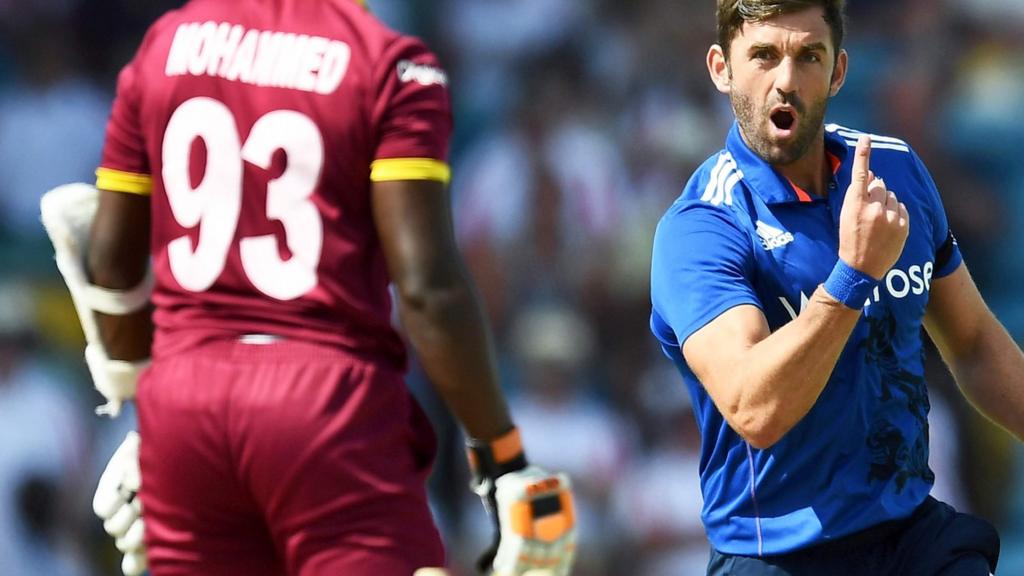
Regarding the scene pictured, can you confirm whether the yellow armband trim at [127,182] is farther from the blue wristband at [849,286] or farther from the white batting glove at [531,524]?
the blue wristband at [849,286]

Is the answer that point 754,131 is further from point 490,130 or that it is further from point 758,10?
point 490,130

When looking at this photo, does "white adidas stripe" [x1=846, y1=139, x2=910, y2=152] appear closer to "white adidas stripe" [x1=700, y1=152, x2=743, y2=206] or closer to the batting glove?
"white adidas stripe" [x1=700, y1=152, x2=743, y2=206]

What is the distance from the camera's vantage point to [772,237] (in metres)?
3.44

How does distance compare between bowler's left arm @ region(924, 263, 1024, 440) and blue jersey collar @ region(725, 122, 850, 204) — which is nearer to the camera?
blue jersey collar @ region(725, 122, 850, 204)

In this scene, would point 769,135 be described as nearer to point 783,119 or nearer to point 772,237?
point 783,119

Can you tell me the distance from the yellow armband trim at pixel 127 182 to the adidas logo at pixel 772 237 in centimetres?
141

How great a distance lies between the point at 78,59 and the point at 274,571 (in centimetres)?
553

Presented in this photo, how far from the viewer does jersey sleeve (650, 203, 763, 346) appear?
3.30m

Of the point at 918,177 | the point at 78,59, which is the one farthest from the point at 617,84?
the point at 918,177

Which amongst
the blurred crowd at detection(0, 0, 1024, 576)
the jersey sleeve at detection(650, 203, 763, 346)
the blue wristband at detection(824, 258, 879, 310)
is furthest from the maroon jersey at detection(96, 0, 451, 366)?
the blurred crowd at detection(0, 0, 1024, 576)

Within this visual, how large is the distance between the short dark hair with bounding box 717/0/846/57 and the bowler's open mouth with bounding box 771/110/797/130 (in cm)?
19

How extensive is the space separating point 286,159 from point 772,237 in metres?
1.06

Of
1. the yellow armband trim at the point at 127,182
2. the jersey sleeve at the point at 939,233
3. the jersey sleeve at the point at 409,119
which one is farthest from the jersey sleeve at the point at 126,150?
the jersey sleeve at the point at 939,233

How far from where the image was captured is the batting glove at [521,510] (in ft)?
11.2
